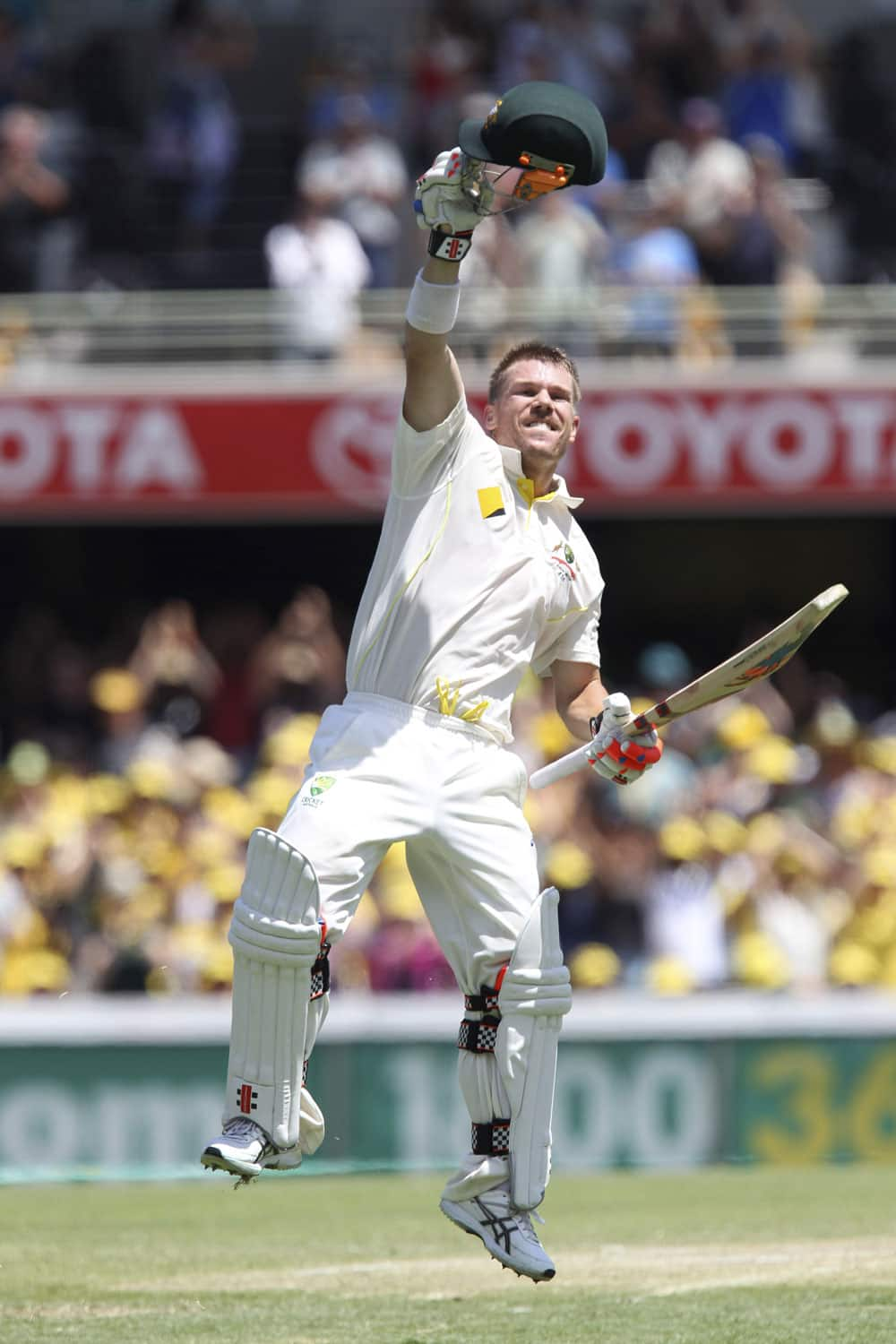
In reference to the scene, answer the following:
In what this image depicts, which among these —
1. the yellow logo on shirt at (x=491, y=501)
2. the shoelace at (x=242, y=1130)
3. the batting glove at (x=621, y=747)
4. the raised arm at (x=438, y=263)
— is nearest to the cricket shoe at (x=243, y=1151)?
the shoelace at (x=242, y=1130)

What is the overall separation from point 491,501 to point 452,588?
26 cm

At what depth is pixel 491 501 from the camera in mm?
5625

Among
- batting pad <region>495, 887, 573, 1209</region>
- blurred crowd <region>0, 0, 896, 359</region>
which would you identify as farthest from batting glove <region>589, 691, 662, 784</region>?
blurred crowd <region>0, 0, 896, 359</region>

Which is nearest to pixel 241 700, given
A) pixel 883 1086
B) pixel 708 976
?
pixel 708 976

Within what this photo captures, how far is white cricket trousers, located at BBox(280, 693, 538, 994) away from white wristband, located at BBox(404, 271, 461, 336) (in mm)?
950

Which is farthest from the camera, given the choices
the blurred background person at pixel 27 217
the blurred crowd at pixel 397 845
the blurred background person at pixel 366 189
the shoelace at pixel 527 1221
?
the blurred background person at pixel 27 217

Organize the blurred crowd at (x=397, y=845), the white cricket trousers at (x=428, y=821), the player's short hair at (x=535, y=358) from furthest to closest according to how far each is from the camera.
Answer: the blurred crowd at (x=397, y=845)
the player's short hair at (x=535, y=358)
the white cricket trousers at (x=428, y=821)

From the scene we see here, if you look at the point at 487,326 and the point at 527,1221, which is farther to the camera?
the point at 487,326

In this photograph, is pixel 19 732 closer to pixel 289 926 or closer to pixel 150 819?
pixel 150 819

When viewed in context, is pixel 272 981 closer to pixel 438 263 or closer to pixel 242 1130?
pixel 242 1130

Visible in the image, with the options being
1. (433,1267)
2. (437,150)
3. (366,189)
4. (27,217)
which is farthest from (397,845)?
(27,217)

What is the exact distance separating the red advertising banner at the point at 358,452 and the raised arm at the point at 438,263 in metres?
7.43

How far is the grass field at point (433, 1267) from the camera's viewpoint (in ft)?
17.8

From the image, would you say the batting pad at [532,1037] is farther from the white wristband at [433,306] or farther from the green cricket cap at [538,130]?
the green cricket cap at [538,130]
